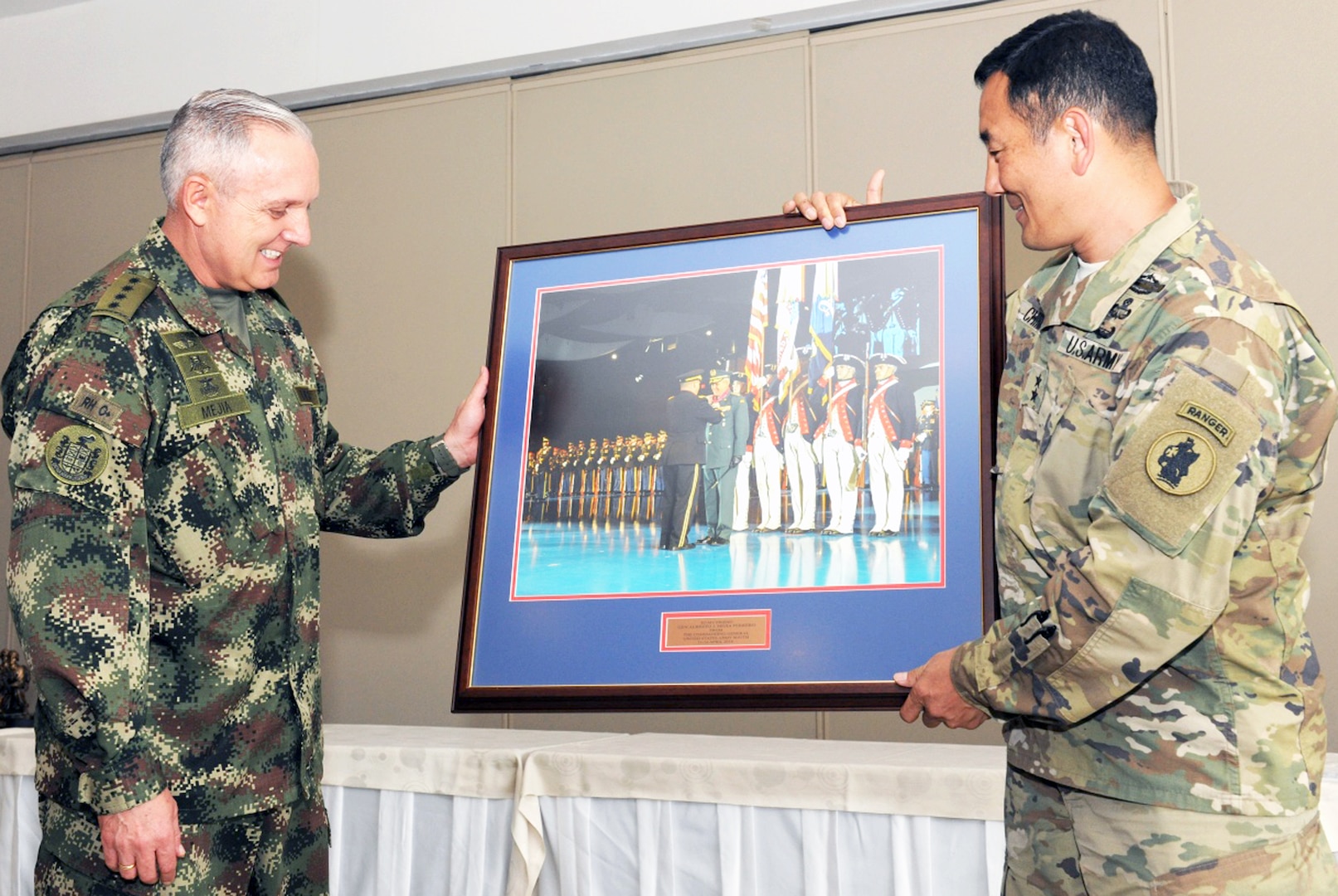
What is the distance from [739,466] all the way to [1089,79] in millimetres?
889

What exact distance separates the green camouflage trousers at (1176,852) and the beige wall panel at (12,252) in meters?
4.13

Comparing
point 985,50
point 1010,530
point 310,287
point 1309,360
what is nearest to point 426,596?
point 310,287

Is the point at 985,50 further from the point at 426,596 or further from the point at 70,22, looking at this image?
the point at 70,22

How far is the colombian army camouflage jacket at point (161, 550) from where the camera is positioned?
1.59 meters

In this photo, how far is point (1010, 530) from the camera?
Answer: 1.58 m

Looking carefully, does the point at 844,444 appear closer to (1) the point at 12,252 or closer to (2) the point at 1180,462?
(2) the point at 1180,462

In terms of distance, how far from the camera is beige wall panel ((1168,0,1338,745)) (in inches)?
116

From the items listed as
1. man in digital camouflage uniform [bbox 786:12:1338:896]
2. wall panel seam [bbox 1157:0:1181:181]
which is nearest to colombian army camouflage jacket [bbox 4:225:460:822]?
man in digital camouflage uniform [bbox 786:12:1338:896]

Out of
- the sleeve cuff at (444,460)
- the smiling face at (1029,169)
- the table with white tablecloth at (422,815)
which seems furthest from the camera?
the table with white tablecloth at (422,815)

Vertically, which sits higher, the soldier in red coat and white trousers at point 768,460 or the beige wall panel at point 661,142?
the beige wall panel at point 661,142

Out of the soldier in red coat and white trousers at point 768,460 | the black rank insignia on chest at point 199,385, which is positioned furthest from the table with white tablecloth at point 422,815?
the black rank insignia on chest at point 199,385

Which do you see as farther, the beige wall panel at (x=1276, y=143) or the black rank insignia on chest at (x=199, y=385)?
the beige wall panel at (x=1276, y=143)

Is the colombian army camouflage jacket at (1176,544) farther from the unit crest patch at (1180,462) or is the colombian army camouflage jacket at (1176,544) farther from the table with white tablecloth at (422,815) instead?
the table with white tablecloth at (422,815)

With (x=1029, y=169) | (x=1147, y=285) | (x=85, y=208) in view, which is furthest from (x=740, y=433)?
(x=85, y=208)
